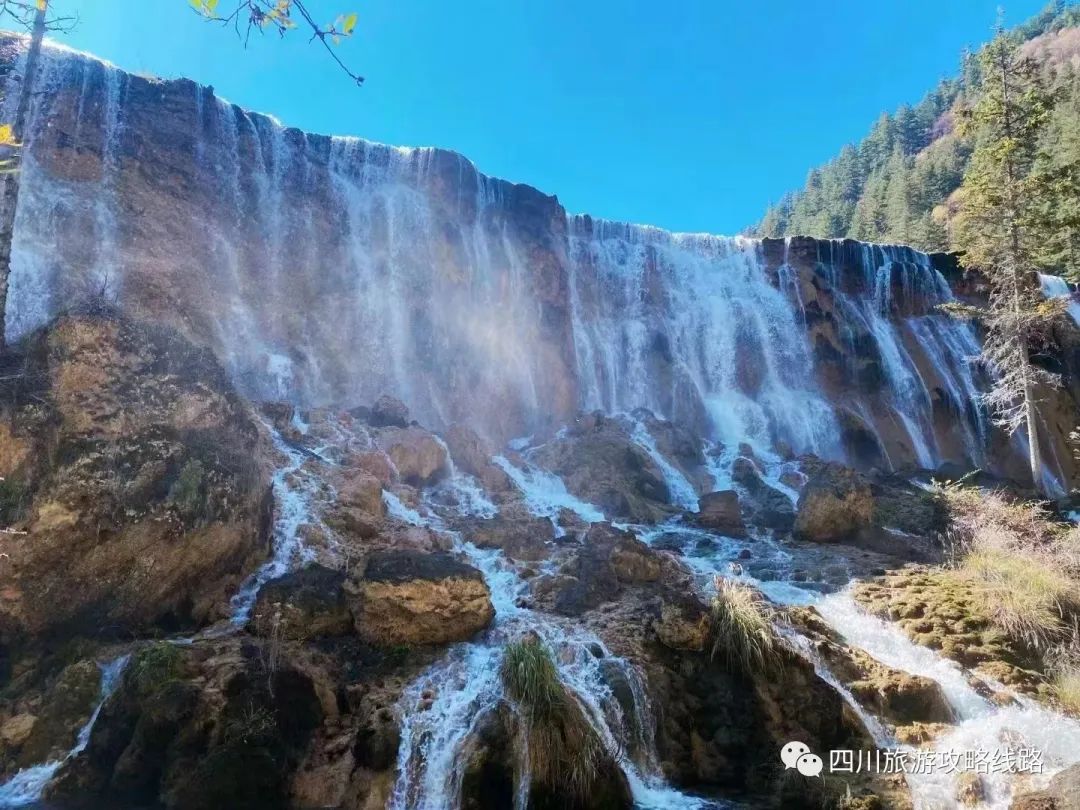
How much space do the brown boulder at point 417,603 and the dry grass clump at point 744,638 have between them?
3.41 m

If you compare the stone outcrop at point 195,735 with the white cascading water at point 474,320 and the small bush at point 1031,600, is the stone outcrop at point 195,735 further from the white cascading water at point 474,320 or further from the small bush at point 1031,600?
the small bush at point 1031,600

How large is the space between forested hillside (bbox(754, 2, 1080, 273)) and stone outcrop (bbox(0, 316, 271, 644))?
38.6 meters

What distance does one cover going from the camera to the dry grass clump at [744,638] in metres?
Answer: 9.19

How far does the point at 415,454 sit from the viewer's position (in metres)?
17.5

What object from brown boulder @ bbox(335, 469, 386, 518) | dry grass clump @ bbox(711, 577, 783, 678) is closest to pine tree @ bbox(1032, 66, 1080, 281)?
dry grass clump @ bbox(711, 577, 783, 678)

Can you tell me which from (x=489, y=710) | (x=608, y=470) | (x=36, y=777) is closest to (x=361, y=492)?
(x=489, y=710)

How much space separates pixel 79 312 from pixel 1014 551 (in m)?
17.2

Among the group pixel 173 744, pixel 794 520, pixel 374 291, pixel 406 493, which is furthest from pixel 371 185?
pixel 173 744

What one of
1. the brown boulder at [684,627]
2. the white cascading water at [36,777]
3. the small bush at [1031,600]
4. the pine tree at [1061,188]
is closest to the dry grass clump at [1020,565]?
the small bush at [1031,600]

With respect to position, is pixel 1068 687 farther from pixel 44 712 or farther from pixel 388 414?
pixel 388 414

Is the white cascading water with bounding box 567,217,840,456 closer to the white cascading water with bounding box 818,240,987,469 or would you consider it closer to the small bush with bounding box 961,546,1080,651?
the white cascading water with bounding box 818,240,987,469

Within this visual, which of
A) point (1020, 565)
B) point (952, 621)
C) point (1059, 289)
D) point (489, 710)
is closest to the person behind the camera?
point (489, 710)

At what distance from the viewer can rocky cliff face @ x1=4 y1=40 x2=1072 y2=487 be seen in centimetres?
2136

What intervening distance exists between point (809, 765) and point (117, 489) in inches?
391
